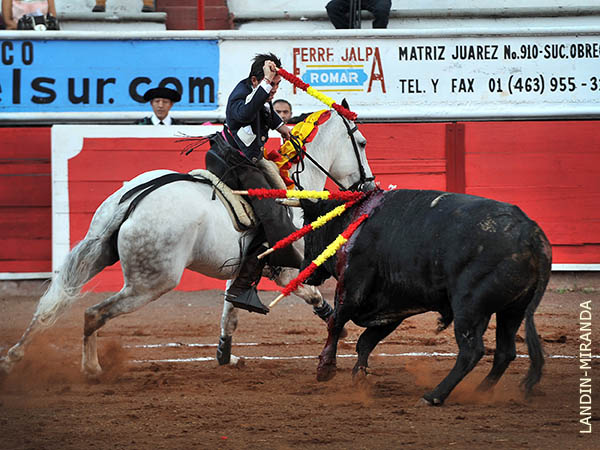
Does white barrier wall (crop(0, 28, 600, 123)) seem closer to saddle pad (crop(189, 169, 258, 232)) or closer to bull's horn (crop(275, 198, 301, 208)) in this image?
saddle pad (crop(189, 169, 258, 232))

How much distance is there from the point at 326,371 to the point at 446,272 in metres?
0.91

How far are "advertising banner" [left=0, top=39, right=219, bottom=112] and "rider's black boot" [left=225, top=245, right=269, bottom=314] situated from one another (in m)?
4.15

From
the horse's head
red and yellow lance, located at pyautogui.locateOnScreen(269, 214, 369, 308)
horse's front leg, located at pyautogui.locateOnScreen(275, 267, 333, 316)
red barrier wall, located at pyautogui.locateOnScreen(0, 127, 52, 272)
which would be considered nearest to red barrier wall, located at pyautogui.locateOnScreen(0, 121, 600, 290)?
red barrier wall, located at pyautogui.locateOnScreen(0, 127, 52, 272)

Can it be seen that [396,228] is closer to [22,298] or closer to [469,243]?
[469,243]

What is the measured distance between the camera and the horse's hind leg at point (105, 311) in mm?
4879

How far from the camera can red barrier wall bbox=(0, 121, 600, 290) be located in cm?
899

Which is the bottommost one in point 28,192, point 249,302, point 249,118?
point 249,302

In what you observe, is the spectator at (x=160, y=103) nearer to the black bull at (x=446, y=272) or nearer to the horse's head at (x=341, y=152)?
the horse's head at (x=341, y=152)

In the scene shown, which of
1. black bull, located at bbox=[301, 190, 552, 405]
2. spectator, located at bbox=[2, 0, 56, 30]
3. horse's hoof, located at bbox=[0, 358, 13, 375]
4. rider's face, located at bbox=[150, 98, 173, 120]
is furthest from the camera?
spectator, located at bbox=[2, 0, 56, 30]

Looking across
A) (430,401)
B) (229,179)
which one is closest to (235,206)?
(229,179)

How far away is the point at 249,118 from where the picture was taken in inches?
203

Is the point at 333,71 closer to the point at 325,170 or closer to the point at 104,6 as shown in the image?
the point at 104,6

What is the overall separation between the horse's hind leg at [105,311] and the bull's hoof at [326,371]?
1007 mm

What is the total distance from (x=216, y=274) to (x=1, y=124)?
4.87 metres
